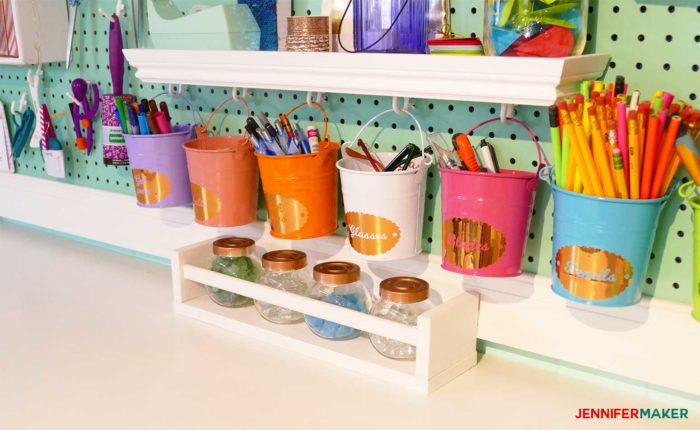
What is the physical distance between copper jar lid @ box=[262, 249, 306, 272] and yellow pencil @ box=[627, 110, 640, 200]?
20.5 inches

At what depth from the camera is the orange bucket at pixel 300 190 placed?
3.68 ft

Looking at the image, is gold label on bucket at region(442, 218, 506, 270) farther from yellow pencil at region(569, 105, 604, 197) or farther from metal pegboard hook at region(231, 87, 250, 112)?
metal pegboard hook at region(231, 87, 250, 112)

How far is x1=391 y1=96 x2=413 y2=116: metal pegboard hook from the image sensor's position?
3.60 ft

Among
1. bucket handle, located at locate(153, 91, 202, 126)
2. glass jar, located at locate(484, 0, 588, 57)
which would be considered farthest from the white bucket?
bucket handle, located at locate(153, 91, 202, 126)

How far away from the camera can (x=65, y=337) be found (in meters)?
1.18

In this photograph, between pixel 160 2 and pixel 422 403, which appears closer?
pixel 422 403

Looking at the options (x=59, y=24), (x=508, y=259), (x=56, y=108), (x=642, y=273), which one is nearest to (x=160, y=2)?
(x=59, y=24)

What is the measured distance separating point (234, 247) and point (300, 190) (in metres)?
0.18

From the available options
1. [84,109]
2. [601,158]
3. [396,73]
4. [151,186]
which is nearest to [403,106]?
[396,73]

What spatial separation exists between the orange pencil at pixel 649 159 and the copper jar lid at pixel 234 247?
647 millimetres

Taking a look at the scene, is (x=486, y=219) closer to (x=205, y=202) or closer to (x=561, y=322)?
(x=561, y=322)

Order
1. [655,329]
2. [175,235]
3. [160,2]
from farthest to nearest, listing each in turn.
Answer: [175,235] → [160,2] → [655,329]

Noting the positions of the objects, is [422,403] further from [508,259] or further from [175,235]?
[175,235]

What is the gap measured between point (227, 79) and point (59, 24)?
0.64 metres
